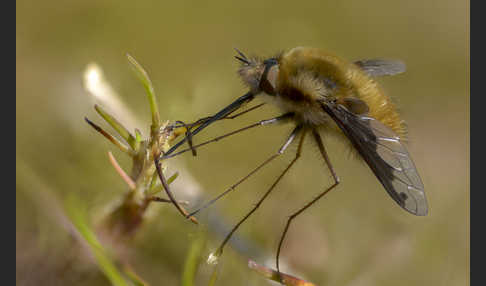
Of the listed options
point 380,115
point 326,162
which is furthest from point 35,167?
point 380,115

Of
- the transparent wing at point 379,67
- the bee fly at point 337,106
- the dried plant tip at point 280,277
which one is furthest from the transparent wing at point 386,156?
the transparent wing at point 379,67

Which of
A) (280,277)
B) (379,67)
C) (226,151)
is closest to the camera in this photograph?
(280,277)

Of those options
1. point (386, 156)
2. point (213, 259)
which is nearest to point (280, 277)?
point (213, 259)

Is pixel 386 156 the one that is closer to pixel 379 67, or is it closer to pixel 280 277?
pixel 280 277

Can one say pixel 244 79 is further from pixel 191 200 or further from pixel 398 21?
pixel 398 21

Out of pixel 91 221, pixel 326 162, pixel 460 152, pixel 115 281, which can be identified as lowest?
pixel 460 152

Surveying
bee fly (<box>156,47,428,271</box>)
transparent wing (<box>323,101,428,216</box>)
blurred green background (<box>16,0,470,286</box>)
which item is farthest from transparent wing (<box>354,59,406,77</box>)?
transparent wing (<box>323,101,428,216</box>)

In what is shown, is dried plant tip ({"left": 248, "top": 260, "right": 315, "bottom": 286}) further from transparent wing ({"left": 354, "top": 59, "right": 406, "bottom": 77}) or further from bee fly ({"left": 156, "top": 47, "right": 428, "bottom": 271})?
transparent wing ({"left": 354, "top": 59, "right": 406, "bottom": 77})
